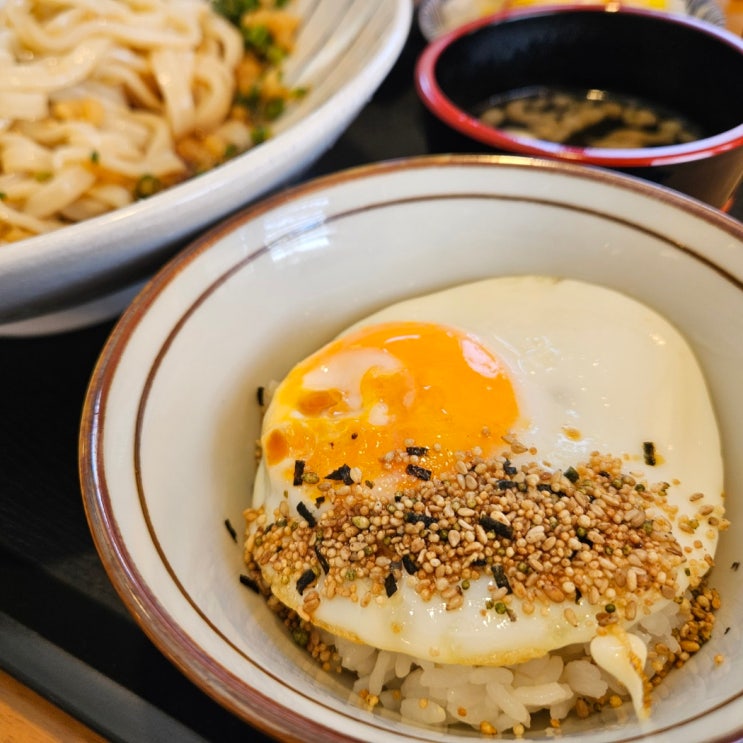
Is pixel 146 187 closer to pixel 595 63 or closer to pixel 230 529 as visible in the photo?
pixel 230 529

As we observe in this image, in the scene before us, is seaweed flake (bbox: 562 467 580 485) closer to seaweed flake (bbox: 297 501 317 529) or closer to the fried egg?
the fried egg

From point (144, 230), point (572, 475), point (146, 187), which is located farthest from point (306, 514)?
point (146, 187)

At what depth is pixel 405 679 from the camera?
1064mm

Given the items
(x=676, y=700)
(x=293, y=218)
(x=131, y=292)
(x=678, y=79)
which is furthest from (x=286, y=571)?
(x=678, y=79)

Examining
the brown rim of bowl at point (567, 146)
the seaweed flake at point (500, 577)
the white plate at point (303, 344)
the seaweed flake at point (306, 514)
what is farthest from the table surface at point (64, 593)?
the seaweed flake at point (500, 577)

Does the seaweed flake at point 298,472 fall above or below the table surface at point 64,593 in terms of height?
above

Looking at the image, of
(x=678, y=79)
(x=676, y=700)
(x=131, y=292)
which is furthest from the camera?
(x=678, y=79)

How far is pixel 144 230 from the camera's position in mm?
1330

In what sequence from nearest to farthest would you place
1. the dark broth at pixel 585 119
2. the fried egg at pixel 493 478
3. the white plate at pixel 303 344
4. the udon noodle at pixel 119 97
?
the white plate at pixel 303 344
the fried egg at pixel 493 478
the udon noodle at pixel 119 97
the dark broth at pixel 585 119

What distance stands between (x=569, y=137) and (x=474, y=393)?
1223mm

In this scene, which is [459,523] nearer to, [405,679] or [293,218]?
[405,679]

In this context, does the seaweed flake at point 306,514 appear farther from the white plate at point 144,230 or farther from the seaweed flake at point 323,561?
the white plate at point 144,230

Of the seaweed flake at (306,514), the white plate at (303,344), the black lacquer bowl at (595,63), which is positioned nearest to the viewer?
the white plate at (303,344)

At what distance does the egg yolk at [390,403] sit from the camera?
1158mm
